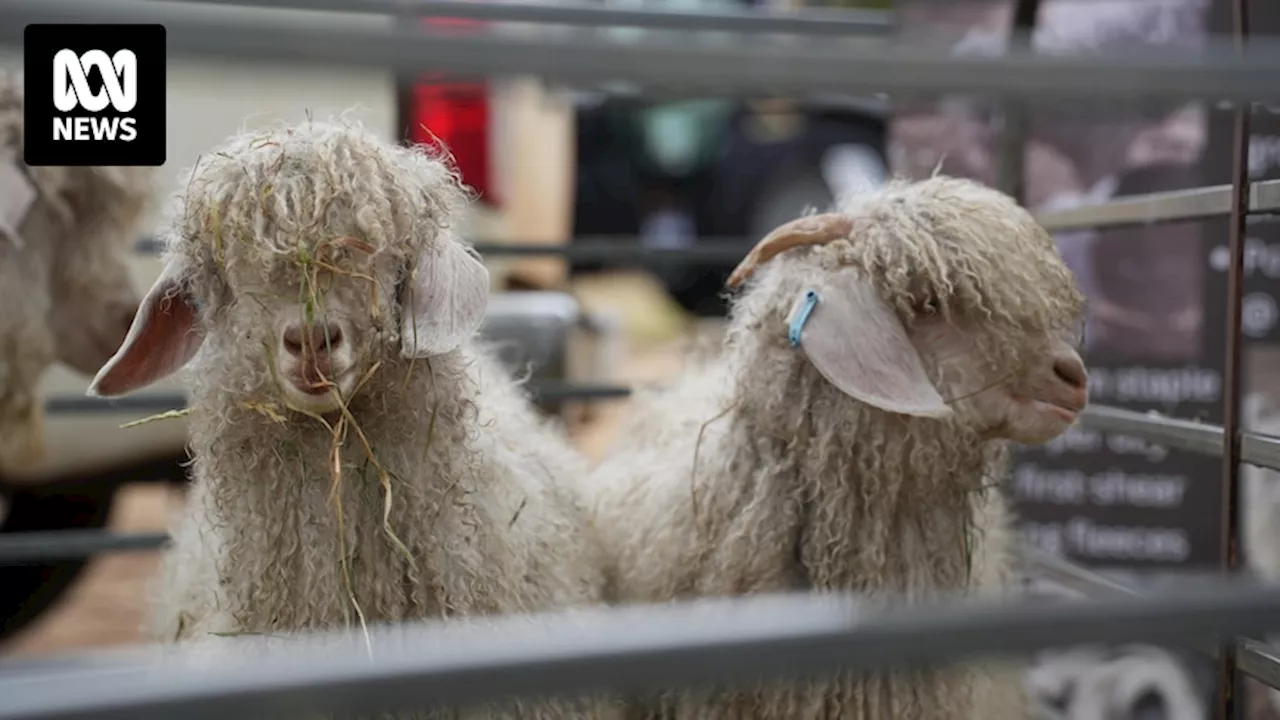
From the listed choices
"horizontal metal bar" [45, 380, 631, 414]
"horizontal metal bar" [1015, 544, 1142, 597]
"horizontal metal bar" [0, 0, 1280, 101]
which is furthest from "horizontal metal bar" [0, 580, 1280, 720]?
"horizontal metal bar" [45, 380, 631, 414]

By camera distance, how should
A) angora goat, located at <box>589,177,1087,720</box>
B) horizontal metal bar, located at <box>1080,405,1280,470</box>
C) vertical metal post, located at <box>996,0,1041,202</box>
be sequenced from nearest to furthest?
angora goat, located at <box>589,177,1087,720</box>
horizontal metal bar, located at <box>1080,405,1280,470</box>
vertical metal post, located at <box>996,0,1041,202</box>

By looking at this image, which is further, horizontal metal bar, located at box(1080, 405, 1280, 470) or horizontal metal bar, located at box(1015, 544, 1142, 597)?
horizontal metal bar, located at box(1015, 544, 1142, 597)

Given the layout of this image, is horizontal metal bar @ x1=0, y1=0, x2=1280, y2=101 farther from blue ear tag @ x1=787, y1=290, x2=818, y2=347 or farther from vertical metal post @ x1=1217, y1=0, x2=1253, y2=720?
vertical metal post @ x1=1217, y1=0, x2=1253, y2=720

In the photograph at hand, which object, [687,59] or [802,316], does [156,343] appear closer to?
[802,316]

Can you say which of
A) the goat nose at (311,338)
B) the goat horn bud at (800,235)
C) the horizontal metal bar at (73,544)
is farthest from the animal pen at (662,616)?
the horizontal metal bar at (73,544)

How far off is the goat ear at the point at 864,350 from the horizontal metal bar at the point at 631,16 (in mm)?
813

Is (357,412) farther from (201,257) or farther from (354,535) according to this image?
(201,257)

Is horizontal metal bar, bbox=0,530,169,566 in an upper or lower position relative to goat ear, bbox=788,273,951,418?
lower

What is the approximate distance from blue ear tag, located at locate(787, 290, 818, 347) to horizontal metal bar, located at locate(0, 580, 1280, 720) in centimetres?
104

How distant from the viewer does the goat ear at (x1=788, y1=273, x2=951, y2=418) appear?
6.44ft

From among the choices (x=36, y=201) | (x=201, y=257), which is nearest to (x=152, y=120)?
(x=201, y=257)

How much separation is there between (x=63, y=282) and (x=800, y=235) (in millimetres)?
1878

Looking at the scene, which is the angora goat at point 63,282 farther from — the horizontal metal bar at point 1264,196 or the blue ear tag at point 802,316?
the horizontal metal bar at point 1264,196

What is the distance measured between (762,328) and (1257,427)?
6.09 feet
